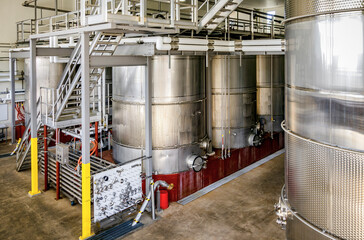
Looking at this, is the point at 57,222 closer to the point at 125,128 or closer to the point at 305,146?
the point at 125,128

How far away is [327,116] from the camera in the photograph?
4.62 m

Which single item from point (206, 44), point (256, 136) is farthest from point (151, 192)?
point (256, 136)

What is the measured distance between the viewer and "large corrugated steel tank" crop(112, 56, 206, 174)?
364 inches

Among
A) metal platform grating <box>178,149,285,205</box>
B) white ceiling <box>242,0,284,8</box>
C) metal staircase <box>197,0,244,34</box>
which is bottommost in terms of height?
metal platform grating <box>178,149,285,205</box>

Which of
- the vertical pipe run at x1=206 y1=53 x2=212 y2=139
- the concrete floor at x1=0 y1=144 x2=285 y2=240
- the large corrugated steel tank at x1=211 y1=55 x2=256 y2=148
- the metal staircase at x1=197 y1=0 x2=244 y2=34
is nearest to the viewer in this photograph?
the concrete floor at x1=0 y1=144 x2=285 y2=240

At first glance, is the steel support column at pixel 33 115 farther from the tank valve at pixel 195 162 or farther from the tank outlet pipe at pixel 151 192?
the tank valve at pixel 195 162

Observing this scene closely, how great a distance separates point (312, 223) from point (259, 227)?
3.14 meters

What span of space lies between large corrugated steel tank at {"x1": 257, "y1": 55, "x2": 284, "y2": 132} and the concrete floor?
3933 millimetres

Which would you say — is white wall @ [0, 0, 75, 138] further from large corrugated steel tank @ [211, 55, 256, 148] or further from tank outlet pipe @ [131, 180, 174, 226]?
tank outlet pipe @ [131, 180, 174, 226]

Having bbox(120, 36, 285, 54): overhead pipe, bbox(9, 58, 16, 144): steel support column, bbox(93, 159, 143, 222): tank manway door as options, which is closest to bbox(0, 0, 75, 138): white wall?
bbox(9, 58, 16, 144): steel support column

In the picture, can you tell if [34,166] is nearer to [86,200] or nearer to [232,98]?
[86,200]

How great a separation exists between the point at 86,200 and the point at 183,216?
8.66 ft

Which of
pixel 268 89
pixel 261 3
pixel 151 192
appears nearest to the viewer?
pixel 151 192

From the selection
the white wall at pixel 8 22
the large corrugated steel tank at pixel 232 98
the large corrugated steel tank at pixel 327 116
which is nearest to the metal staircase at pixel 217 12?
the large corrugated steel tank at pixel 232 98
